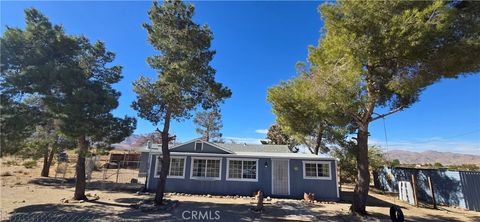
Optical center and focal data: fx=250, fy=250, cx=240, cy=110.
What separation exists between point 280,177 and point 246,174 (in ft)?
7.05

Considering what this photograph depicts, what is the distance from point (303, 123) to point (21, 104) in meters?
12.3

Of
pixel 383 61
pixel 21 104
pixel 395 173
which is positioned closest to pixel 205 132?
pixel 395 173

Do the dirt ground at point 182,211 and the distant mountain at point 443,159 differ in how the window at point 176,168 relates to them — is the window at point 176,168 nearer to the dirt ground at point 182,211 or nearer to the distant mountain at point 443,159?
the dirt ground at point 182,211

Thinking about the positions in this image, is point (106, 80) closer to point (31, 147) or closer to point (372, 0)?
point (31, 147)

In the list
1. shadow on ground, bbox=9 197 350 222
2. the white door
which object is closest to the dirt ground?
shadow on ground, bbox=9 197 350 222

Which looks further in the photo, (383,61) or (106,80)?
(106,80)

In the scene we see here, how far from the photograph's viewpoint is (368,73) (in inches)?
388

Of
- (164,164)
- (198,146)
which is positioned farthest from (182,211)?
(198,146)

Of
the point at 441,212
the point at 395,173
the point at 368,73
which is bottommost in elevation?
the point at 441,212

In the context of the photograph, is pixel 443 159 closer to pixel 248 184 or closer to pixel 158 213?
pixel 248 184

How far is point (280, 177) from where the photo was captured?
15727mm

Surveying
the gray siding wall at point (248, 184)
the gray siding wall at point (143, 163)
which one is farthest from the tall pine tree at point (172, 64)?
the gray siding wall at point (143, 163)

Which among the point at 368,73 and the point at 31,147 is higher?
the point at 368,73

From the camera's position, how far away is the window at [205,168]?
16.0 metres
